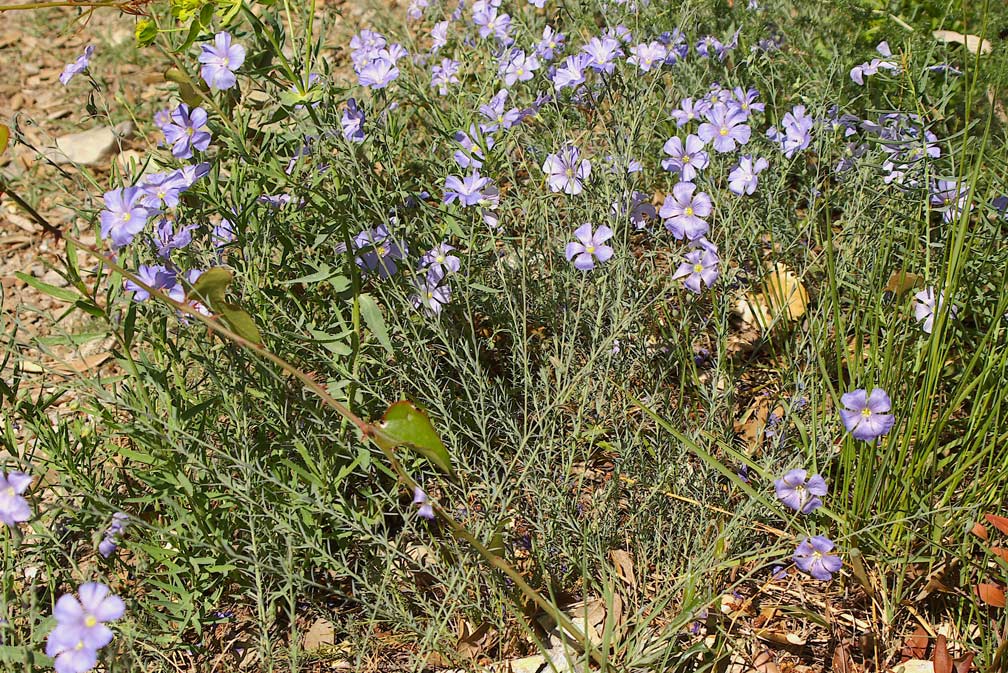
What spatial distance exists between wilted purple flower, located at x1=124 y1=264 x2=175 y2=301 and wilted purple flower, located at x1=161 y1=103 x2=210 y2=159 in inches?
10.2

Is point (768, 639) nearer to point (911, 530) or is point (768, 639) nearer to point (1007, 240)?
point (911, 530)

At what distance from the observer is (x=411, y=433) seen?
141cm

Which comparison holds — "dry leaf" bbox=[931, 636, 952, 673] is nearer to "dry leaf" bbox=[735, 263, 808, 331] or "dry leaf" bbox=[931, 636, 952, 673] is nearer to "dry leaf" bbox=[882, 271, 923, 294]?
"dry leaf" bbox=[882, 271, 923, 294]

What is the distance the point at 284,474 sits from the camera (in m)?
2.12

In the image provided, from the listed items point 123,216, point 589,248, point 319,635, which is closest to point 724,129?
point 589,248

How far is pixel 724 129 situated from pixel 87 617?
1.83 metres

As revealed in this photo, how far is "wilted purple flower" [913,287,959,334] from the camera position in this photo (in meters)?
2.11

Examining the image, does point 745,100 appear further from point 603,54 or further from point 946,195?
point 946,195

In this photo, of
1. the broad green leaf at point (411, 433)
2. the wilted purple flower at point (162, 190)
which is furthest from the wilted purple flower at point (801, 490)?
the wilted purple flower at point (162, 190)

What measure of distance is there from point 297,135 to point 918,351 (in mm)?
1638

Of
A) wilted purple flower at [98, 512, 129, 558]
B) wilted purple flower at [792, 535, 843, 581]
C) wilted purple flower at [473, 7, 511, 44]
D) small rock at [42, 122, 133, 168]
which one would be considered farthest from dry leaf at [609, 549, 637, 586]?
small rock at [42, 122, 133, 168]

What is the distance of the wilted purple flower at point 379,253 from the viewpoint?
2133mm

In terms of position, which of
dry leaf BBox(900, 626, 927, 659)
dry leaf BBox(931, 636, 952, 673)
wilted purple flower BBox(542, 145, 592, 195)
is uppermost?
wilted purple flower BBox(542, 145, 592, 195)

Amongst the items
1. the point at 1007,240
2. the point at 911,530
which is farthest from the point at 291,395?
the point at 1007,240
